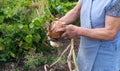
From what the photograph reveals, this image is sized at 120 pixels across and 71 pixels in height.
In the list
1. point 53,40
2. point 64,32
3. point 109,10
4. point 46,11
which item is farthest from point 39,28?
point 109,10

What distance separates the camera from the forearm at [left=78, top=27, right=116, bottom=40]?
203 centimetres

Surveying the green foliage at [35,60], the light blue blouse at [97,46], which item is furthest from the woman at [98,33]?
the green foliage at [35,60]

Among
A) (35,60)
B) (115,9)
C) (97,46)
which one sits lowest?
(35,60)

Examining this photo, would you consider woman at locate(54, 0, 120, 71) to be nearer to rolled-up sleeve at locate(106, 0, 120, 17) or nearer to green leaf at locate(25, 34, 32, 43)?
rolled-up sleeve at locate(106, 0, 120, 17)

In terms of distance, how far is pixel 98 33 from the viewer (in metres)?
2.07

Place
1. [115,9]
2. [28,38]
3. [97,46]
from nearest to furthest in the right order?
[115,9]
[97,46]
[28,38]

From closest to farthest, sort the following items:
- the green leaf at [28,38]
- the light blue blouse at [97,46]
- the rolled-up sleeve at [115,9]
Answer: the rolled-up sleeve at [115,9] < the light blue blouse at [97,46] < the green leaf at [28,38]

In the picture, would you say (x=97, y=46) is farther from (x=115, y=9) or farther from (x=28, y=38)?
(x=28, y=38)

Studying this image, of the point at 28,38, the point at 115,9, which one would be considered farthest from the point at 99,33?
the point at 28,38

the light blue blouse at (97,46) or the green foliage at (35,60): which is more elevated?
the light blue blouse at (97,46)

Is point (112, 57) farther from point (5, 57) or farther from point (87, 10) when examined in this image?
point (5, 57)

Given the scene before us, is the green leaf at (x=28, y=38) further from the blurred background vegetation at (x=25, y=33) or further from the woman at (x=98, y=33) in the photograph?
the woman at (x=98, y=33)

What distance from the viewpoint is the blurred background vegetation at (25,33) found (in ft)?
10.7

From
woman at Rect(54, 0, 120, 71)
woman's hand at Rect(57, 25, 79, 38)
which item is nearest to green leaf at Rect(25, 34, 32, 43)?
woman at Rect(54, 0, 120, 71)
